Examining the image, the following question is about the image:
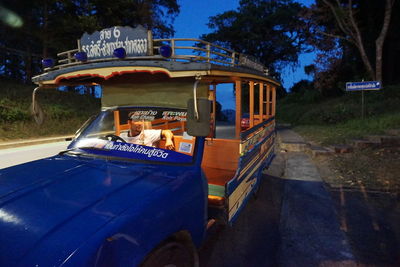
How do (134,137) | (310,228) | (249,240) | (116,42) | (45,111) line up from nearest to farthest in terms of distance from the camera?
1. (116,42)
2. (134,137)
3. (249,240)
4. (310,228)
5. (45,111)

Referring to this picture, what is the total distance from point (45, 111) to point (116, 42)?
588 inches

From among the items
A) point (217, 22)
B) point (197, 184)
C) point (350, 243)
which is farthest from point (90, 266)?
point (217, 22)

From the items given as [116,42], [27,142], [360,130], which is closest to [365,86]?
[360,130]

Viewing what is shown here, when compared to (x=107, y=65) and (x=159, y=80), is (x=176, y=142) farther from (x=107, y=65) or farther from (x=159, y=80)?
(x=107, y=65)

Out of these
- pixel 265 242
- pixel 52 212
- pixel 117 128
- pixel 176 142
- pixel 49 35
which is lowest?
pixel 265 242

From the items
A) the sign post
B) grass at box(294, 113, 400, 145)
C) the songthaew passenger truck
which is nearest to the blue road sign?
the sign post

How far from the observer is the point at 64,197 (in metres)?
1.84

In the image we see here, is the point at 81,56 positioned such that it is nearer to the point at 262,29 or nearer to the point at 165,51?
the point at 165,51

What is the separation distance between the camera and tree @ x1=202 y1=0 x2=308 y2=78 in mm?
31922

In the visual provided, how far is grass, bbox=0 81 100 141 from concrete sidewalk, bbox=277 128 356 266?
1100 centimetres

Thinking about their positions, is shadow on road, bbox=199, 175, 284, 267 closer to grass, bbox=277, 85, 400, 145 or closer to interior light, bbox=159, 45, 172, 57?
interior light, bbox=159, 45, 172, 57

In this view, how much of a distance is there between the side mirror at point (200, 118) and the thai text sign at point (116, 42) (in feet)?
3.23

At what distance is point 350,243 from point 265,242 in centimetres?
116

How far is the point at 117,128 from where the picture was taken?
3459 millimetres
